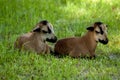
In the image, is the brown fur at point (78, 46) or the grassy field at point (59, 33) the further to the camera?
the brown fur at point (78, 46)

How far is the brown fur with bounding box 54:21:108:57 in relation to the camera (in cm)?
1040

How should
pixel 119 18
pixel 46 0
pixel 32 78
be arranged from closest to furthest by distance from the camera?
pixel 32 78
pixel 119 18
pixel 46 0

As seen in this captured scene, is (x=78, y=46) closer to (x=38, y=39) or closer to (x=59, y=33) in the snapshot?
(x=38, y=39)

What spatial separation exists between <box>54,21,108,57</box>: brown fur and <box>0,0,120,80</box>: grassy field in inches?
10.0

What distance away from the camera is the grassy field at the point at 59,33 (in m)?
9.05

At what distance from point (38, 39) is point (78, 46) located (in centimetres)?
97

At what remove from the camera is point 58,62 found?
31.9 feet

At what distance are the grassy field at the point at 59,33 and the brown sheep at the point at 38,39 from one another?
0.25 metres

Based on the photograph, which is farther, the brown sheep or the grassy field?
the brown sheep

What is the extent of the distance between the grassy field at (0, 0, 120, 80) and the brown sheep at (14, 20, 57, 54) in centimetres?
25

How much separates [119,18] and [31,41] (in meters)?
4.79

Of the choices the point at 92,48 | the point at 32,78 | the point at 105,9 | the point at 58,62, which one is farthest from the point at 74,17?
the point at 32,78

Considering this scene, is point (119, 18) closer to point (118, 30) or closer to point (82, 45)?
point (118, 30)

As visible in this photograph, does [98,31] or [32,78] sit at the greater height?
[98,31]
